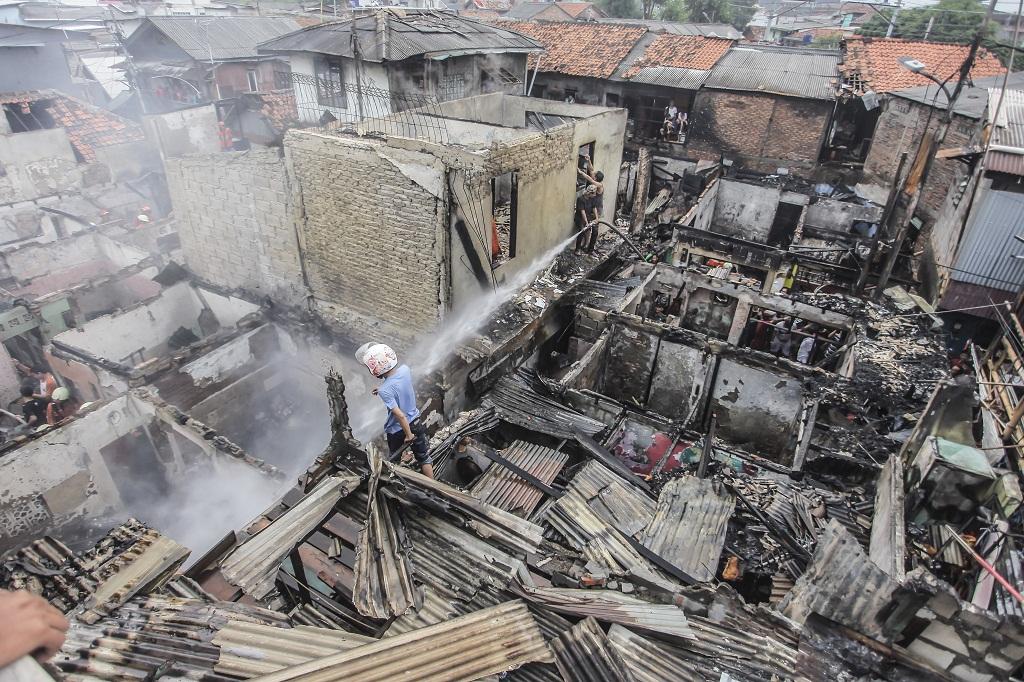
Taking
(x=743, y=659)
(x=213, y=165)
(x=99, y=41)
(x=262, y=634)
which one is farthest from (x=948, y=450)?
(x=99, y=41)

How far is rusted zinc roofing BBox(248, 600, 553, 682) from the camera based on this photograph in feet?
11.8

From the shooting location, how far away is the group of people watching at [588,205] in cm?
1500

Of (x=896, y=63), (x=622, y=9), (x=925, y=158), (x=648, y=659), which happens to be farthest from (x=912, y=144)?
(x=622, y=9)

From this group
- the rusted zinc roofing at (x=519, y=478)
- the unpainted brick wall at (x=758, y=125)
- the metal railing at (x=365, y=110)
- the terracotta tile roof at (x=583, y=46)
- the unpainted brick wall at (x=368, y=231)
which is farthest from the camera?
the terracotta tile roof at (x=583, y=46)

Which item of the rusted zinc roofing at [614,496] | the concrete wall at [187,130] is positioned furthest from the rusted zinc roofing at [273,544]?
the concrete wall at [187,130]

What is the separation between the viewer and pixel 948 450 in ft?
23.2

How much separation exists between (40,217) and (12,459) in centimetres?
1617

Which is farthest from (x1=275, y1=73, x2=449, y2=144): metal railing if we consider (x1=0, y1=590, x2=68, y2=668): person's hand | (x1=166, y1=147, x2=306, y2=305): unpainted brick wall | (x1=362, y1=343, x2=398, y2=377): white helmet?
(x1=0, y1=590, x2=68, y2=668): person's hand

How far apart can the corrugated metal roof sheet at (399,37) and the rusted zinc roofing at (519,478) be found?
12.1 m

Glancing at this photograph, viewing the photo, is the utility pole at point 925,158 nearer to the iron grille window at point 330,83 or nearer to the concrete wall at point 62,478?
the iron grille window at point 330,83

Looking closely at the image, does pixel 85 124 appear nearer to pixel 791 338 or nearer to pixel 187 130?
pixel 187 130

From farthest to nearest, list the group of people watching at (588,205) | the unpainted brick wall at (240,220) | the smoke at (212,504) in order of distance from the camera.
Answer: the group of people watching at (588,205)
the unpainted brick wall at (240,220)
the smoke at (212,504)

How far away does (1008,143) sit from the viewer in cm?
1235

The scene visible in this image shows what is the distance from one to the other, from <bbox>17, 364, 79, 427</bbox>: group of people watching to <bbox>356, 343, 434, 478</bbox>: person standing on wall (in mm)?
10644
